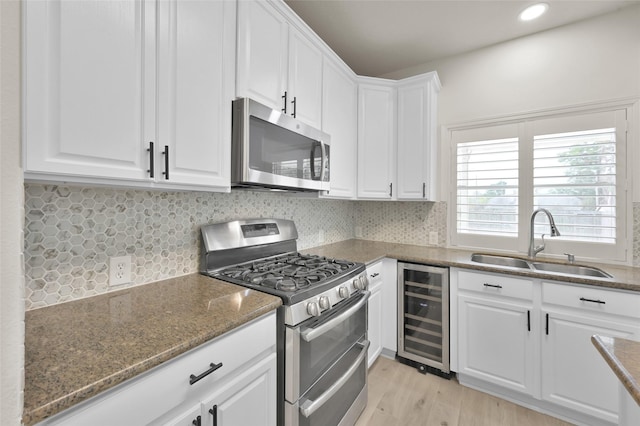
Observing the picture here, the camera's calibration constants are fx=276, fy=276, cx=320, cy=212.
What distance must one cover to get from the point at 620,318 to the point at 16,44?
268 centimetres

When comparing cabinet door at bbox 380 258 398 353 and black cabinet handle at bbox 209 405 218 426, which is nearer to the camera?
black cabinet handle at bbox 209 405 218 426

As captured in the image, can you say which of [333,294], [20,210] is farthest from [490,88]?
[20,210]

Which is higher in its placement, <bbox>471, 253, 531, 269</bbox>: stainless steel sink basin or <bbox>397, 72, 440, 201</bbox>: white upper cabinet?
<bbox>397, 72, 440, 201</bbox>: white upper cabinet

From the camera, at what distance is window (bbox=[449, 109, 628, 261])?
205cm

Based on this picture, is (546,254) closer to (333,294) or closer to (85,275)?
(333,294)

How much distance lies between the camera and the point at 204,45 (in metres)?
1.23

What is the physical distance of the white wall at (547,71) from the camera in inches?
80.3

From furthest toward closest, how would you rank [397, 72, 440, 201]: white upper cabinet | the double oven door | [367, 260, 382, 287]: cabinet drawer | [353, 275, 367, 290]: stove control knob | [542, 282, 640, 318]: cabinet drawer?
1. [397, 72, 440, 201]: white upper cabinet
2. [367, 260, 382, 287]: cabinet drawer
3. [353, 275, 367, 290]: stove control knob
4. [542, 282, 640, 318]: cabinet drawer
5. the double oven door

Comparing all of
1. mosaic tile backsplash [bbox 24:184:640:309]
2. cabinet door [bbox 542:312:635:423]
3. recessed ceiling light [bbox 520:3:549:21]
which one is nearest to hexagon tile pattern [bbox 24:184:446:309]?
mosaic tile backsplash [bbox 24:184:640:309]

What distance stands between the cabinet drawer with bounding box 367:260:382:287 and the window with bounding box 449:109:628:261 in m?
0.92

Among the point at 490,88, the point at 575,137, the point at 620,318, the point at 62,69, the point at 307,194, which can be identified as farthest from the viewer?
the point at 490,88

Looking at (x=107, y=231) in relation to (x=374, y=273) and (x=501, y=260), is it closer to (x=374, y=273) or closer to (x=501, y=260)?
(x=374, y=273)

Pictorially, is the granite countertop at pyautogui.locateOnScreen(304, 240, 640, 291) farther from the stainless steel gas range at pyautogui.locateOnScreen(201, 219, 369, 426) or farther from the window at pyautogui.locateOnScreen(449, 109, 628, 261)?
the stainless steel gas range at pyautogui.locateOnScreen(201, 219, 369, 426)

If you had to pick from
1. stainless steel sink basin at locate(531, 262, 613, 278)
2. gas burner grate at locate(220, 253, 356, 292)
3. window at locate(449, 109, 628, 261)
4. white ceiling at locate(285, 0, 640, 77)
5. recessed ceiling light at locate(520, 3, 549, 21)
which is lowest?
stainless steel sink basin at locate(531, 262, 613, 278)
